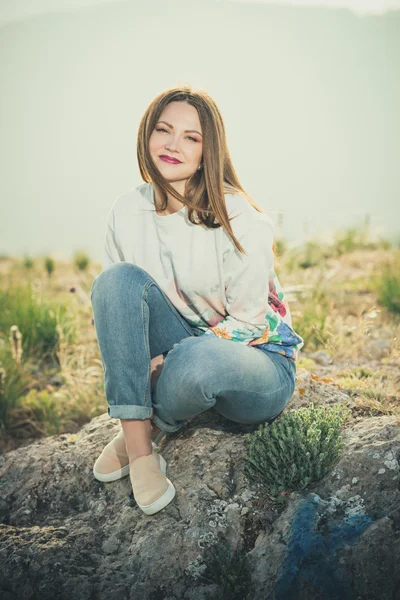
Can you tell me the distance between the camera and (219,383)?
2137mm

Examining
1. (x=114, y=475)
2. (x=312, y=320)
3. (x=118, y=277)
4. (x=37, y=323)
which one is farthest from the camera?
(x=37, y=323)

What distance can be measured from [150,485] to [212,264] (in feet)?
3.56

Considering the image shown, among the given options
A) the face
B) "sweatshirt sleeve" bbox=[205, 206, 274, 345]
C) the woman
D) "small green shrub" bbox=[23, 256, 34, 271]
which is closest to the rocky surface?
the woman

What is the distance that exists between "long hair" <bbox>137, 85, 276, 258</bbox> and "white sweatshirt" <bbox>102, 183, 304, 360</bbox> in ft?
0.19

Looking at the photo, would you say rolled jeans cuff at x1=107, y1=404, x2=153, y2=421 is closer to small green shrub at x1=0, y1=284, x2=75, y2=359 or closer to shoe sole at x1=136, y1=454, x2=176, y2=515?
shoe sole at x1=136, y1=454, x2=176, y2=515

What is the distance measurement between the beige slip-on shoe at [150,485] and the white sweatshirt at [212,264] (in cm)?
68

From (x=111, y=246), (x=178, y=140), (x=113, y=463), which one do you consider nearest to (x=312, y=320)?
(x=111, y=246)

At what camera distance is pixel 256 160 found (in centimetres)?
17062

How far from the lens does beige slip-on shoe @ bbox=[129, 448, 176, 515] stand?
7.12 ft

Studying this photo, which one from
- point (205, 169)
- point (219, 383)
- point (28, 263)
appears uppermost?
point (205, 169)

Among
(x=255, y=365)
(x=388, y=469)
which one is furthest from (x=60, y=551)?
Answer: (x=388, y=469)

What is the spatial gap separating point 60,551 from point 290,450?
1043 mm

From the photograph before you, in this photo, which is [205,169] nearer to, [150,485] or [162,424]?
[162,424]

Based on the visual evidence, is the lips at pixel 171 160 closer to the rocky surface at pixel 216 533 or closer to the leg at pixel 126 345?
the leg at pixel 126 345
